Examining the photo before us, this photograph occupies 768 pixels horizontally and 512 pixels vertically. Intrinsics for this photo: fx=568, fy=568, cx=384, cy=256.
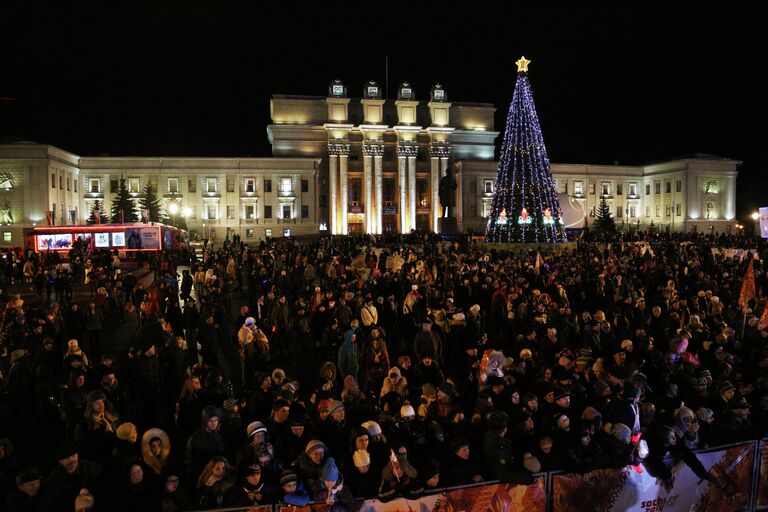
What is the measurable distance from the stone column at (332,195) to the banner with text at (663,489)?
59.9 metres

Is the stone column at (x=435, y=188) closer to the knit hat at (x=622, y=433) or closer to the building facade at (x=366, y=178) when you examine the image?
the building facade at (x=366, y=178)

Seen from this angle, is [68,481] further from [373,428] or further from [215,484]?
[373,428]

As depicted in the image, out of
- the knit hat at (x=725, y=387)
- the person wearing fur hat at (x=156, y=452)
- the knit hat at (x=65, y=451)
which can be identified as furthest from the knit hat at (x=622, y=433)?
the knit hat at (x=65, y=451)

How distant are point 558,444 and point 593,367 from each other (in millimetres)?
2543

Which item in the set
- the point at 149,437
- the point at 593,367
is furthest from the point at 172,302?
the point at 593,367

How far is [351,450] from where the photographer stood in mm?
5258

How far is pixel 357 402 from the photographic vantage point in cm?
650

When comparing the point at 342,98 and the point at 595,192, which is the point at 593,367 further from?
the point at 595,192

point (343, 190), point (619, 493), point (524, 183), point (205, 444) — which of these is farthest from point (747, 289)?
point (343, 190)

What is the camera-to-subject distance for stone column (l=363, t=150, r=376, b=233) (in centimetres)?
6638

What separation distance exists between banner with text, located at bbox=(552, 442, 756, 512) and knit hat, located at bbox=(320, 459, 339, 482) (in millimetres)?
2038

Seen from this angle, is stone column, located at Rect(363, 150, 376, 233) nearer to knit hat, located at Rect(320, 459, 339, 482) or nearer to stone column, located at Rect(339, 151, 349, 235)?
stone column, located at Rect(339, 151, 349, 235)

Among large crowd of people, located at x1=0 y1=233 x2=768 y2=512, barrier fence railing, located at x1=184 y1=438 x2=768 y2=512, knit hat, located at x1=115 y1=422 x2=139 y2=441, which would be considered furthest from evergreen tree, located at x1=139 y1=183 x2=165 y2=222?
barrier fence railing, located at x1=184 y1=438 x2=768 y2=512

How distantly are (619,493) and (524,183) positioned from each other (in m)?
23.6
